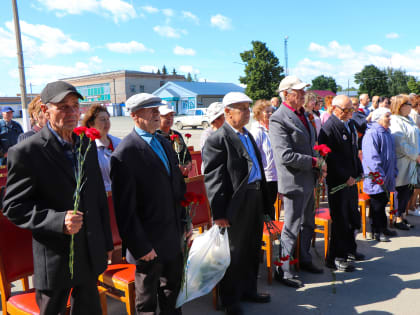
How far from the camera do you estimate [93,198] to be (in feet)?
6.80

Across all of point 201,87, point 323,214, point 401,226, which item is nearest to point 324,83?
point 201,87

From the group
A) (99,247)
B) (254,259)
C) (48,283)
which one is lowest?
(254,259)

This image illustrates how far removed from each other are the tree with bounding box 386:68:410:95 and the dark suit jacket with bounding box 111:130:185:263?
5867 cm

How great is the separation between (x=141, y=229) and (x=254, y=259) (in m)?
1.42

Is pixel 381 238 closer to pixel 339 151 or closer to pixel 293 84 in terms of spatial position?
pixel 339 151

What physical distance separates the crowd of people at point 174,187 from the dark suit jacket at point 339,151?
0.01m

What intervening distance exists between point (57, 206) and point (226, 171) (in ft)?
4.95

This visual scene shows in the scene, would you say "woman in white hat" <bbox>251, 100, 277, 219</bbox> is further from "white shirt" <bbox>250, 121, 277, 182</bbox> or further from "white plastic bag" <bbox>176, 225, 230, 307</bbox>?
"white plastic bag" <bbox>176, 225, 230, 307</bbox>

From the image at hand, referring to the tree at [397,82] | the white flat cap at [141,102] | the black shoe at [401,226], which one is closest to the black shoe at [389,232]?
the black shoe at [401,226]

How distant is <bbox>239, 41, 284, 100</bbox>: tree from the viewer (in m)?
36.6

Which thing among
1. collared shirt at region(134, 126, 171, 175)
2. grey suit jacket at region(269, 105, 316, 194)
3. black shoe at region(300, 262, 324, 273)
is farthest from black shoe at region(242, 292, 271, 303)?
collared shirt at region(134, 126, 171, 175)

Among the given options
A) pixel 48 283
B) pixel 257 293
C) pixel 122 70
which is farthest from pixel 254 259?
pixel 122 70

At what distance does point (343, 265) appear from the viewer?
3971mm

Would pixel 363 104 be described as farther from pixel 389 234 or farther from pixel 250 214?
pixel 250 214
